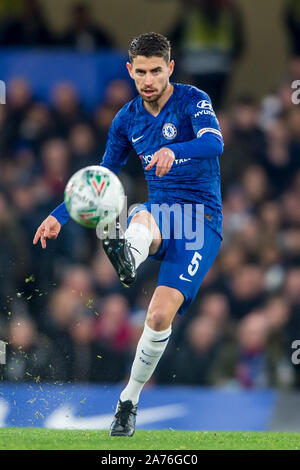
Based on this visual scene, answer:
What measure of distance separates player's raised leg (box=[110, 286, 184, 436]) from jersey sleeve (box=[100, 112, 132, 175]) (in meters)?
1.08

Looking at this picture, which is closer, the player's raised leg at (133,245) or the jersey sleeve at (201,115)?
the player's raised leg at (133,245)

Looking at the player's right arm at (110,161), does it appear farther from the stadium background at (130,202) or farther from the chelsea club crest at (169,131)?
the stadium background at (130,202)

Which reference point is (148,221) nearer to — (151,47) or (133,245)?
(133,245)

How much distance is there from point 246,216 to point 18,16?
154 inches

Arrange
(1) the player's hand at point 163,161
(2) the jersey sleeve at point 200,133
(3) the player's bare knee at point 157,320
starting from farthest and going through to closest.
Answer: (3) the player's bare knee at point 157,320 → (2) the jersey sleeve at point 200,133 → (1) the player's hand at point 163,161

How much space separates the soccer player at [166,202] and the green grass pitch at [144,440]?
295mm

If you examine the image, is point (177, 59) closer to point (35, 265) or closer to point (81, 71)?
point (81, 71)

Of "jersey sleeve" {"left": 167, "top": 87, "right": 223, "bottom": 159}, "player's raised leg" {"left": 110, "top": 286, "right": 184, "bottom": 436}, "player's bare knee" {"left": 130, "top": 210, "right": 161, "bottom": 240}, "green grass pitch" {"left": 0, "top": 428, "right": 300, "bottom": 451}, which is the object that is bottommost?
"green grass pitch" {"left": 0, "top": 428, "right": 300, "bottom": 451}

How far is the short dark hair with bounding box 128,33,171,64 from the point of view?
260 inches

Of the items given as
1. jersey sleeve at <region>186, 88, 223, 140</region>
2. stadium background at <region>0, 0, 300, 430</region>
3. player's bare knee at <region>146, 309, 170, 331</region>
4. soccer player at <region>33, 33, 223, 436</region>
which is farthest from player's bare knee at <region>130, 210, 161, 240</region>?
stadium background at <region>0, 0, 300, 430</region>

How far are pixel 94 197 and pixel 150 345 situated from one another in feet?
3.66

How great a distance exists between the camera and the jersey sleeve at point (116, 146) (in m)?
7.06

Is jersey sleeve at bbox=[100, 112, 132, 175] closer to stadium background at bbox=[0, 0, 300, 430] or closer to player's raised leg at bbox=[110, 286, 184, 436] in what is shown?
player's raised leg at bbox=[110, 286, 184, 436]

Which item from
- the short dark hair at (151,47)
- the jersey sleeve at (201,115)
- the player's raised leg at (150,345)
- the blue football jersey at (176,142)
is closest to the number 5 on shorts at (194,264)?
the player's raised leg at (150,345)
